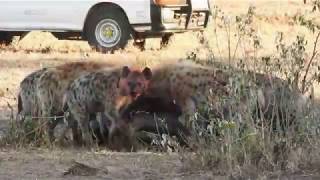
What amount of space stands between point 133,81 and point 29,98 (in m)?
1.16

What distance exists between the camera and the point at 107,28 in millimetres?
17328

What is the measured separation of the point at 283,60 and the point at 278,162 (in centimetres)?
104

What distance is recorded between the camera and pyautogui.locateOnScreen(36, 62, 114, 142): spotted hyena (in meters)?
8.19

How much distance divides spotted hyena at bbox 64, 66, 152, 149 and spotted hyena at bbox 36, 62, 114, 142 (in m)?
0.14

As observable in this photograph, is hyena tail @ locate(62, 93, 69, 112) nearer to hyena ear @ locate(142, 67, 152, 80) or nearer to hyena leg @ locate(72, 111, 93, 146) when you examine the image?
hyena leg @ locate(72, 111, 93, 146)

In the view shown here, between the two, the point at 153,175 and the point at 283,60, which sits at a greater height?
the point at 283,60

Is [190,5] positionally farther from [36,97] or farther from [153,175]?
[153,175]

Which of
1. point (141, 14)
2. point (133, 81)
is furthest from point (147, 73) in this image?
point (141, 14)

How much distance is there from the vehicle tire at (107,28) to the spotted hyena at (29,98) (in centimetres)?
851

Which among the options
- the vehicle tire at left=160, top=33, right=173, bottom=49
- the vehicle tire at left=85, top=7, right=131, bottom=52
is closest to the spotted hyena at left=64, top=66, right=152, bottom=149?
the vehicle tire at left=85, top=7, right=131, bottom=52

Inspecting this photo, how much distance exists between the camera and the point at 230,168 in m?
6.02

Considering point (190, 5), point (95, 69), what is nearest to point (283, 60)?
point (95, 69)

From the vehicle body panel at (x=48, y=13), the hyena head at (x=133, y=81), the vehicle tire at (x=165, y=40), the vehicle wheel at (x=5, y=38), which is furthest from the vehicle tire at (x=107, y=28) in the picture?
the hyena head at (x=133, y=81)

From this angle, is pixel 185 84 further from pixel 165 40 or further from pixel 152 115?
pixel 165 40
